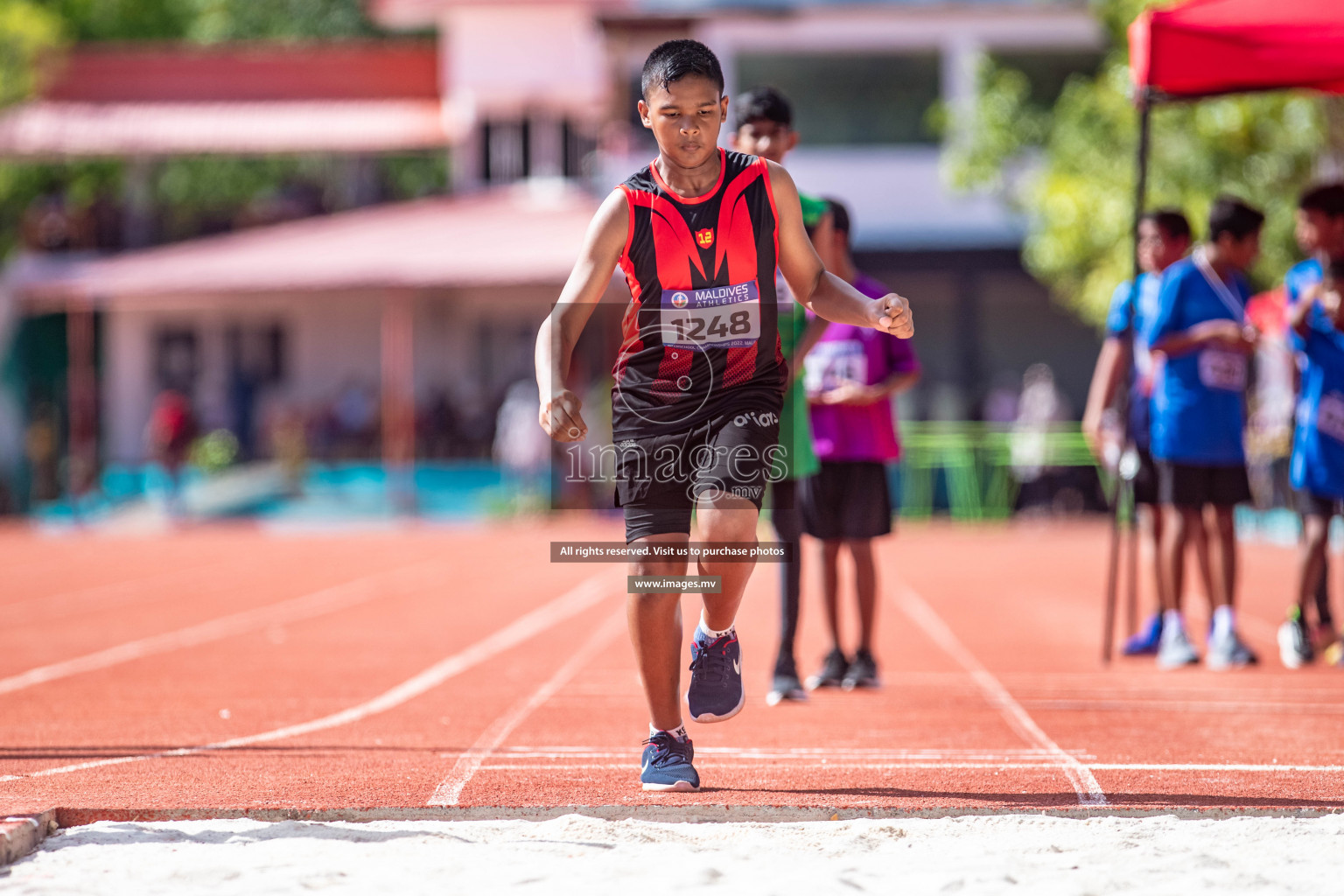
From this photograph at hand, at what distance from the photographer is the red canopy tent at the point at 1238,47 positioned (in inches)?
283

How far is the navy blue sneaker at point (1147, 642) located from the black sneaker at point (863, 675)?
6.09 feet

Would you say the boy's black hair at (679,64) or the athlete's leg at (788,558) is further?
the athlete's leg at (788,558)

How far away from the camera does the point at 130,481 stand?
26250 millimetres

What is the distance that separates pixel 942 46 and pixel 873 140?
71.5 inches

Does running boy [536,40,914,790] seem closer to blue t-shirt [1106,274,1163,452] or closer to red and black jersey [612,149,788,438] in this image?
red and black jersey [612,149,788,438]

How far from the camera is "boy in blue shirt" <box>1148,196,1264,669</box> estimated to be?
7602 mm

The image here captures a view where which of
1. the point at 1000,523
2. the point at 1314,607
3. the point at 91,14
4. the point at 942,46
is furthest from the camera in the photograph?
the point at 91,14

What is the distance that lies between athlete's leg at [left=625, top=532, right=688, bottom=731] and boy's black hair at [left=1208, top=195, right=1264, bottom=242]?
14.1 feet

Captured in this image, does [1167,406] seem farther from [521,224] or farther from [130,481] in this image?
[130,481]

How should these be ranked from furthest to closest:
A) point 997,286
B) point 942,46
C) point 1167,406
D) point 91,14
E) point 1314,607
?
point 91,14
point 997,286
point 942,46
point 1314,607
point 1167,406

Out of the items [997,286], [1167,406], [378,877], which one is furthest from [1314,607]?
[997,286]

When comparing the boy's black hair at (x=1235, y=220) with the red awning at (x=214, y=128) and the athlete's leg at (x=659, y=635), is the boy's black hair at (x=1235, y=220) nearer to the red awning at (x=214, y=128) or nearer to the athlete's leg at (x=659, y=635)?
the athlete's leg at (x=659, y=635)

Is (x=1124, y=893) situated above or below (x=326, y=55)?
below

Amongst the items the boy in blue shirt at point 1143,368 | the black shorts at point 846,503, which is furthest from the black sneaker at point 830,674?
the boy in blue shirt at point 1143,368
